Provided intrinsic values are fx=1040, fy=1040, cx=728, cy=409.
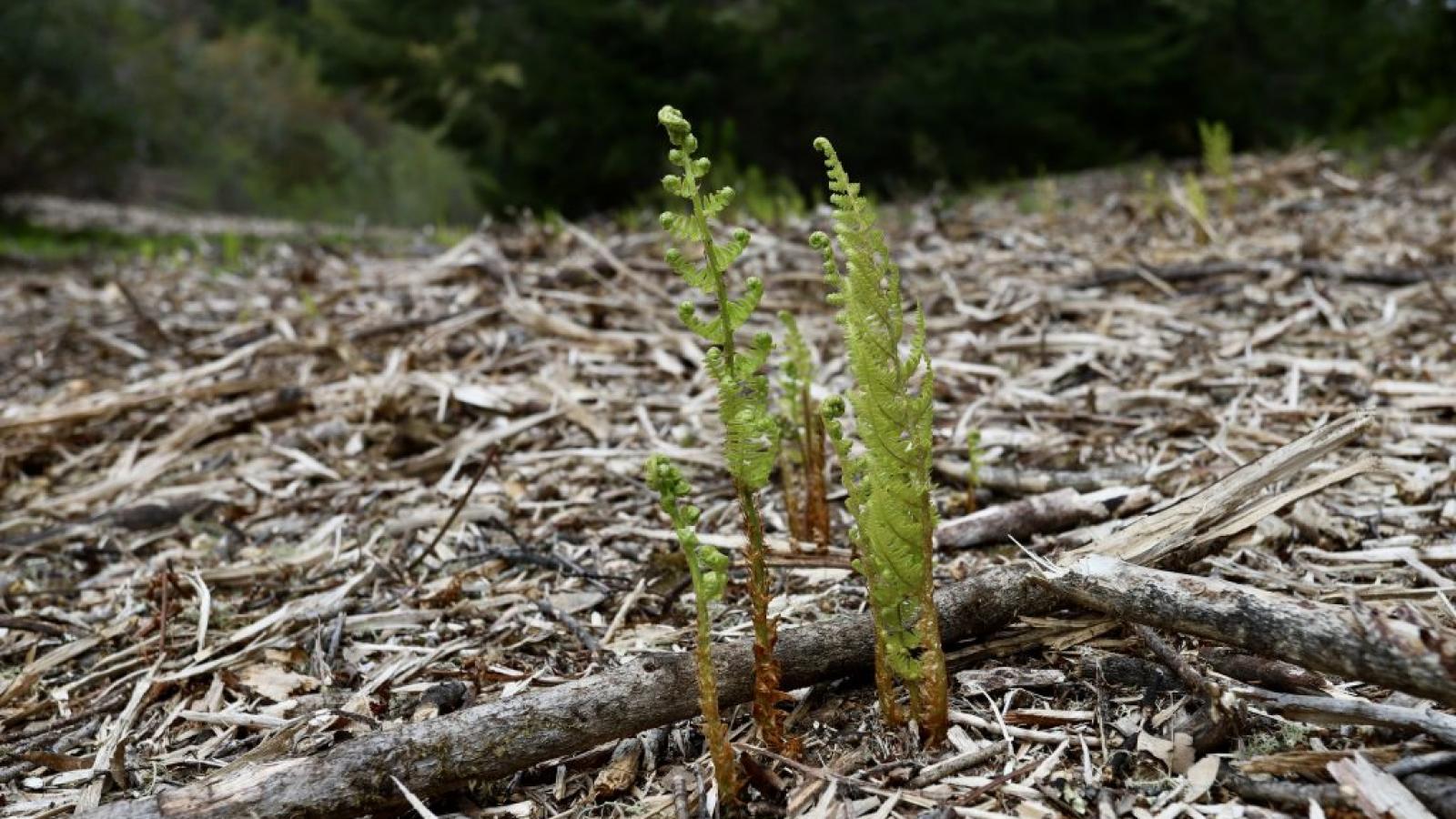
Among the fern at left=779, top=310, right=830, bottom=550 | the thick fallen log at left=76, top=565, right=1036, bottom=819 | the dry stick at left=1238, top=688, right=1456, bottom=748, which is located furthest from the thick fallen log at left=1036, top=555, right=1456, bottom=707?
the fern at left=779, top=310, right=830, bottom=550

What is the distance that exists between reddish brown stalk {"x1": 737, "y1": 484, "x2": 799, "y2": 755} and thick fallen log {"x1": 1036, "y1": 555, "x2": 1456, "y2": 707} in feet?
1.47

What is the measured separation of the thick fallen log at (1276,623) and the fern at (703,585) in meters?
0.55

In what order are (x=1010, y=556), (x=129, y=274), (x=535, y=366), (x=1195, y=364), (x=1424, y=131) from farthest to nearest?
1. (x=1424, y=131)
2. (x=129, y=274)
3. (x=535, y=366)
4. (x=1195, y=364)
5. (x=1010, y=556)

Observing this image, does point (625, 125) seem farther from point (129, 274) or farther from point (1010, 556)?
point (1010, 556)

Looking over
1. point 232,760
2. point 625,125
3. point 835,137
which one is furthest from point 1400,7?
point 232,760

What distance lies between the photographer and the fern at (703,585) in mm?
1292

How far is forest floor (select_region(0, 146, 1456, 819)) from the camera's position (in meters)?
1.48

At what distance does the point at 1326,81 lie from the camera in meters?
12.4

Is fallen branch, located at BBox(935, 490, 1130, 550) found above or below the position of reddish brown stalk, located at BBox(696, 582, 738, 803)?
below

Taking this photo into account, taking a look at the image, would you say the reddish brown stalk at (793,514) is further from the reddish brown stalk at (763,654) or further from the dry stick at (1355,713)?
the dry stick at (1355,713)

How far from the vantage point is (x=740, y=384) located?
1409mm

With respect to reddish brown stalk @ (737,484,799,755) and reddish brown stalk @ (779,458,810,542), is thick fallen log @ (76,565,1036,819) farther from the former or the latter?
reddish brown stalk @ (779,458,810,542)

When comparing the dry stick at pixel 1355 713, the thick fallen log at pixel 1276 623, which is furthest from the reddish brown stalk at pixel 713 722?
the dry stick at pixel 1355 713

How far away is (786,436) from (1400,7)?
13.2 meters
